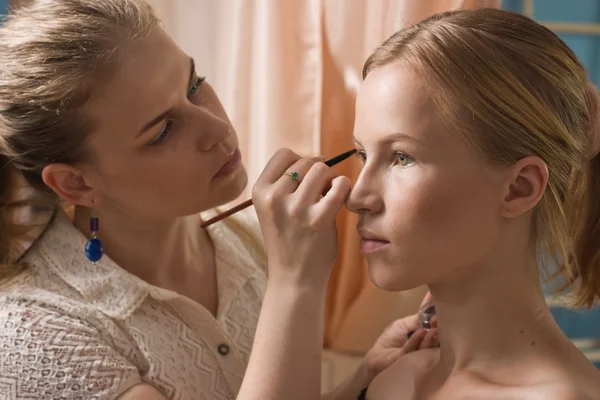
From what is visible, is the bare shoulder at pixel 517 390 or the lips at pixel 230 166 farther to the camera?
the lips at pixel 230 166

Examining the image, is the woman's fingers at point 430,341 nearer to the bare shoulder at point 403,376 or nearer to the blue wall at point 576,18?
the bare shoulder at point 403,376

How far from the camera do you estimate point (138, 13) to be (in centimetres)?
111

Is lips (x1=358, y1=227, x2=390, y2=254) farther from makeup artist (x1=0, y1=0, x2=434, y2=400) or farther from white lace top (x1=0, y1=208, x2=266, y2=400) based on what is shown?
white lace top (x1=0, y1=208, x2=266, y2=400)

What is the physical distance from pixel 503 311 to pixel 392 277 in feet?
0.47

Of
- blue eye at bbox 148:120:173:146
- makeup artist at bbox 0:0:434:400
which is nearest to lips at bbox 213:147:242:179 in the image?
makeup artist at bbox 0:0:434:400

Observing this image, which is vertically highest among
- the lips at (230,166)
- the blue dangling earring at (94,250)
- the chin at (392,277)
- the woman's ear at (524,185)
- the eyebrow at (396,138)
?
the eyebrow at (396,138)

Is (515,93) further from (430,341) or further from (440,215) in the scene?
(430,341)

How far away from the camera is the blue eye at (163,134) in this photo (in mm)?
1093

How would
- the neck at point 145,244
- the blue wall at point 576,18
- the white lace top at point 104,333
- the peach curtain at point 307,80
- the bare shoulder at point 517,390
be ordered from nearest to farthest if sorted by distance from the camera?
the bare shoulder at point 517,390
the white lace top at point 104,333
the neck at point 145,244
the peach curtain at point 307,80
the blue wall at point 576,18

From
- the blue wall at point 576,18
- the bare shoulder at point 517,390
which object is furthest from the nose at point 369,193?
the blue wall at point 576,18

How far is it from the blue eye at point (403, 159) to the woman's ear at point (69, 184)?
0.55 m

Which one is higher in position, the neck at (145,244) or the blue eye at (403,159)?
the blue eye at (403,159)

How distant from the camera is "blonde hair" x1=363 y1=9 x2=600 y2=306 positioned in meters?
0.79

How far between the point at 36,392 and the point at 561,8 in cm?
134
